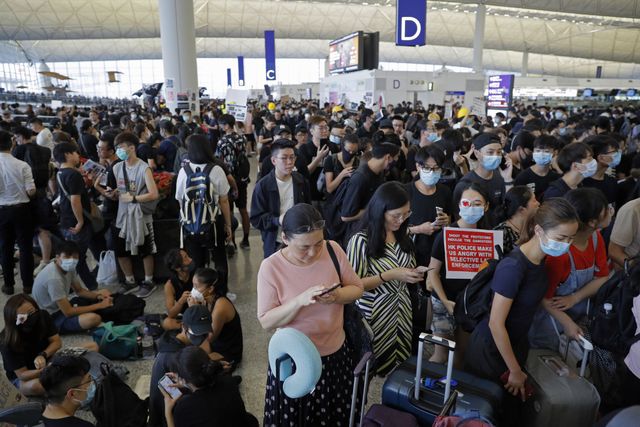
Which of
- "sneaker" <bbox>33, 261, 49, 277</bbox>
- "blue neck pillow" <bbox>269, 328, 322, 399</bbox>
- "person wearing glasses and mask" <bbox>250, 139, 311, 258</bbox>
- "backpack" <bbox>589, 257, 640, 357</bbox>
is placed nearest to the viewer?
"blue neck pillow" <bbox>269, 328, 322, 399</bbox>

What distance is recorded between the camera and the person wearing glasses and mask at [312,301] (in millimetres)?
2031

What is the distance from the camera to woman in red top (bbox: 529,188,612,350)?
264 cm

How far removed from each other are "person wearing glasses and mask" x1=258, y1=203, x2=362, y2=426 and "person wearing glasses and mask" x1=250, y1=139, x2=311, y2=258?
1.72 meters

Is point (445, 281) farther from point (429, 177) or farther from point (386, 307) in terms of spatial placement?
point (429, 177)

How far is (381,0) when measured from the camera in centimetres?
3209

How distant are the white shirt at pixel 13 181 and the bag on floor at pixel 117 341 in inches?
72.2

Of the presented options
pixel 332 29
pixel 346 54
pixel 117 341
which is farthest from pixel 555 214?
pixel 332 29

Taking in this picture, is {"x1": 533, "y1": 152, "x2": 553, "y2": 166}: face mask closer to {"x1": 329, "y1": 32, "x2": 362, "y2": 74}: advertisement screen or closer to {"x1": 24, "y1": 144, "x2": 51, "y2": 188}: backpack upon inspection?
{"x1": 24, "y1": 144, "x2": 51, "y2": 188}: backpack

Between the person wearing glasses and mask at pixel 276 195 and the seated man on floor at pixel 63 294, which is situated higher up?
the person wearing glasses and mask at pixel 276 195

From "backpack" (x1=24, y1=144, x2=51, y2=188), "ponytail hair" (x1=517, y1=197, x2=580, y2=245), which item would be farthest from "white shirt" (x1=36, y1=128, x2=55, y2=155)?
"ponytail hair" (x1=517, y1=197, x2=580, y2=245)

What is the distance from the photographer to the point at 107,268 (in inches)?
195

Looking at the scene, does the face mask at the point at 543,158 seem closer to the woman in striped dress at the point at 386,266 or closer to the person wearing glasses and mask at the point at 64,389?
the woman in striped dress at the point at 386,266

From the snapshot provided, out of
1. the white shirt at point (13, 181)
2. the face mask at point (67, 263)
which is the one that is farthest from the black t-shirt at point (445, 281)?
the white shirt at point (13, 181)

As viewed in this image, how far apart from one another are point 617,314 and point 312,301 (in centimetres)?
185
